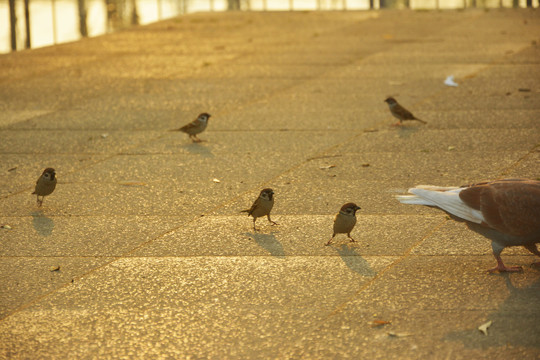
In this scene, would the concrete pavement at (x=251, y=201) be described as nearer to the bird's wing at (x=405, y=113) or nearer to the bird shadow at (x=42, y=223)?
the bird shadow at (x=42, y=223)

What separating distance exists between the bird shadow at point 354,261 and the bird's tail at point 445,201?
57 cm

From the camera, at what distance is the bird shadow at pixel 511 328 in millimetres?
4965

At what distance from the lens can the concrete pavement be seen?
528 cm

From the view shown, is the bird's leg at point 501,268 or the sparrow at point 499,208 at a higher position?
the sparrow at point 499,208

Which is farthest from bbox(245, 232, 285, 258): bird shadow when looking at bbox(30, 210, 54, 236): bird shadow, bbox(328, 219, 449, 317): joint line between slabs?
bbox(30, 210, 54, 236): bird shadow

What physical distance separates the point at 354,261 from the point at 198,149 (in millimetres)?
4417

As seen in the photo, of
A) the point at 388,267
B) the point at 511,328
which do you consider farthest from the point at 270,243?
the point at 511,328

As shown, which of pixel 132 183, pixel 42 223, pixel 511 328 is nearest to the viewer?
pixel 511 328

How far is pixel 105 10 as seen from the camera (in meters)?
26.6

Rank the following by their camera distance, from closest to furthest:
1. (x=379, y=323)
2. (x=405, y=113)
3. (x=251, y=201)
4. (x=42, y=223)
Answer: (x=379, y=323)
(x=42, y=223)
(x=251, y=201)
(x=405, y=113)

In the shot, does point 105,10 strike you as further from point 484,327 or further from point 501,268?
point 484,327

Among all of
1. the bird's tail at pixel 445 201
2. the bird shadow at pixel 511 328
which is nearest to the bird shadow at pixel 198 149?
the bird's tail at pixel 445 201

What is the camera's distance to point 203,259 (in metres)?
6.57

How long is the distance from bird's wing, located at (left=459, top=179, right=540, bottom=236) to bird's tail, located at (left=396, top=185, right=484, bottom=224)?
0.05 metres
